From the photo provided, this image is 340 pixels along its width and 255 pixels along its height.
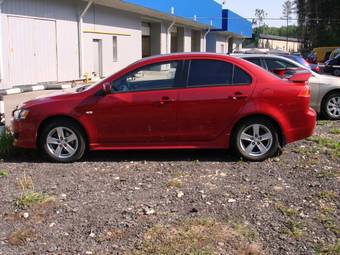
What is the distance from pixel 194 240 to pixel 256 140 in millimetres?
3240

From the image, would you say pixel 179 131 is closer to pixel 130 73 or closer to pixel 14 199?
pixel 130 73

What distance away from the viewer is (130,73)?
24.6 ft

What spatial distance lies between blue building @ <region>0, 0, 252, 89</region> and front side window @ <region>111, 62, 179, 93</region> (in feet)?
31.9

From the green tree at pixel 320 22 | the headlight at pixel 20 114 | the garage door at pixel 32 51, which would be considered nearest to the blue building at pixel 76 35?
the garage door at pixel 32 51

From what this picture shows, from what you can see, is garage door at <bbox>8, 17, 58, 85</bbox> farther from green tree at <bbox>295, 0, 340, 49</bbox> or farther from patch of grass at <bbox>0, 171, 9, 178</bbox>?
green tree at <bbox>295, 0, 340, 49</bbox>

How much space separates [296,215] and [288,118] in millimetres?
2570

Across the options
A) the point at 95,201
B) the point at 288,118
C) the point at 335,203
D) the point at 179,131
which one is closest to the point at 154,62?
the point at 179,131

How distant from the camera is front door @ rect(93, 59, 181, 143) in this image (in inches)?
292

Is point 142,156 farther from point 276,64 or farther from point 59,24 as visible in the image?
point 59,24

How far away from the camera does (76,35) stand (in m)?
21.6

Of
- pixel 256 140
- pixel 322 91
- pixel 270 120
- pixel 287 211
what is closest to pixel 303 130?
pixel 270 120

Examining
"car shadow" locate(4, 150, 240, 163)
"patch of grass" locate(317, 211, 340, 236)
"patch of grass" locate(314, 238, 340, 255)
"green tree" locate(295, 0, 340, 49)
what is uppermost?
"green tree" locate(295, 0, 340, 49)

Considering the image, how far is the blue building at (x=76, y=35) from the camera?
17172 millimetres

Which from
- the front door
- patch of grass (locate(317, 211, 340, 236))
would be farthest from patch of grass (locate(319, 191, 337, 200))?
the front door
